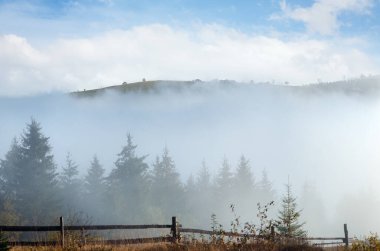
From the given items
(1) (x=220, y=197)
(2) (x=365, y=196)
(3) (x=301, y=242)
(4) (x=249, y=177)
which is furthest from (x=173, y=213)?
(2) (x=365, y=196)

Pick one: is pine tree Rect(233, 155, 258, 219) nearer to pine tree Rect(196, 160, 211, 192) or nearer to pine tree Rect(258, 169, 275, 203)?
pine tree Rect(258, 169, 275, 203)

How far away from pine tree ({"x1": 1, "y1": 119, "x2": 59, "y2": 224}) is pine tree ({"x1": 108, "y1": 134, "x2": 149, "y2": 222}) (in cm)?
746

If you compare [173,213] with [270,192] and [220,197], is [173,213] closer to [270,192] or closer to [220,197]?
[220,197]

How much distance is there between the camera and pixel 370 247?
504 inches

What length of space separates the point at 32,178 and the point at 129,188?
40.2 feet

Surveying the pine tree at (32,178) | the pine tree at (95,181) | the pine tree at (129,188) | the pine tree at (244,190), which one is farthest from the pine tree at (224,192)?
the pine tree at (32,178)

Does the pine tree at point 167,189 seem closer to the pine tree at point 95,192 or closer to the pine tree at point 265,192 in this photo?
the pine tree at point 95,192

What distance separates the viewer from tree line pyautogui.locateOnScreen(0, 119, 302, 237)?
159ft

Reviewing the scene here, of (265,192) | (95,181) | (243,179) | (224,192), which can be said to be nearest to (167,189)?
(95,181)

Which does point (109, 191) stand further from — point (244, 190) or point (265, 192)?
point (265, 192)

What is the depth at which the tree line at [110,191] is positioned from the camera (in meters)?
48.5

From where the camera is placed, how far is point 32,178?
162ft

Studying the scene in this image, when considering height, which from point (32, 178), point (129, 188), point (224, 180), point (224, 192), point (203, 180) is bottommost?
point (224, 192)

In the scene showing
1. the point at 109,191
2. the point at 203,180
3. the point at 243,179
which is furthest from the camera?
the point at 203,180
